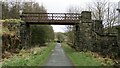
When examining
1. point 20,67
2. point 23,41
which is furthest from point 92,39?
point 20,67

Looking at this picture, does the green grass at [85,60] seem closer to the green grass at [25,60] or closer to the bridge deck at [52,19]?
the green grass at [25,60]

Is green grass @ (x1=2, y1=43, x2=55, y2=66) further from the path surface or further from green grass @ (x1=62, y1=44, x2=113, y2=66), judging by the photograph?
green grass @ (x1=62, y1=44, x2=113, y2=66)


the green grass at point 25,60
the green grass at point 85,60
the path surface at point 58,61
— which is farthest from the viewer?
the path surface at point 58,61

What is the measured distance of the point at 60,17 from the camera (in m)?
34.2

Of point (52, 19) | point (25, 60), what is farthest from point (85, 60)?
point (52, 19)

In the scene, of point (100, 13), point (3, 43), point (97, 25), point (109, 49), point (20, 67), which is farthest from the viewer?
point (100, 13)

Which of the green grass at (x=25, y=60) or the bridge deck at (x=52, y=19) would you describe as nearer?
the green grass at (x=25, y=60)

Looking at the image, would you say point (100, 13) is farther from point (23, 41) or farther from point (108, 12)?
point (23, 41)

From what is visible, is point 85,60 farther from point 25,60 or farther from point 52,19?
point 52,19

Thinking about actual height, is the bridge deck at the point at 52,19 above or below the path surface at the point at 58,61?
above

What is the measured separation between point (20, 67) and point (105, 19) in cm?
3622

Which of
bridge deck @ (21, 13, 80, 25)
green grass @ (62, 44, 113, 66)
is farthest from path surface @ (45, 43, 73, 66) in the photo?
bridge deck @ (21, 13, 80, 25)

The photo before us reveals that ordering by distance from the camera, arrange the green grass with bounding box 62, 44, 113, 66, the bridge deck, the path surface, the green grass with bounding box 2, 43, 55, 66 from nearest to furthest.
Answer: the green grass with bounding box 2, 43, 55, 66, the green grass with bounding box 62, 44, 113, 66, the path surface, the bridge deck

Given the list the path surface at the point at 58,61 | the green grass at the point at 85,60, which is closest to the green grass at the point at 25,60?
the path surface at the point at 58,61
